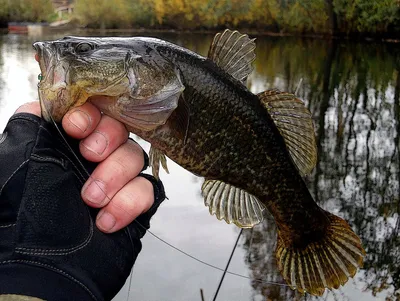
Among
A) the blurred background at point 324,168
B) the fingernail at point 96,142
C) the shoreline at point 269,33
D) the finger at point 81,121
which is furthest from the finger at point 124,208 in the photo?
the shoreline at point 269,33

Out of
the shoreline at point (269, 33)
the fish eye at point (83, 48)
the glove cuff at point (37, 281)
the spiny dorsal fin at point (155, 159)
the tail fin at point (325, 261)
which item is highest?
the shoreline at point (269, 33)

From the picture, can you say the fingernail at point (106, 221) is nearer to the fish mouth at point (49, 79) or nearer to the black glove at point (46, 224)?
the black glove at point (46, 224)

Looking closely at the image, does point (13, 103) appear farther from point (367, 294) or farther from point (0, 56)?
point (0, 56)

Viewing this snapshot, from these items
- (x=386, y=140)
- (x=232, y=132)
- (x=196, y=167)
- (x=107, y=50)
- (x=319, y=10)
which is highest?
(x=319, y=10)

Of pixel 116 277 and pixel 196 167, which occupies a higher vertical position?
pixel 196 167

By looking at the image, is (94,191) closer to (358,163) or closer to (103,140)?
(103,140)

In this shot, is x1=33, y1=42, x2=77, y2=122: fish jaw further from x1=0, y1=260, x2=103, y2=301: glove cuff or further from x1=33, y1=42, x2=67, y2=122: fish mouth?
x1=0, y1=260, x2=103, y2=301: glove cuff

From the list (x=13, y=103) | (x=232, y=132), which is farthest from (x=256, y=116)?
(x=13, y=103)
